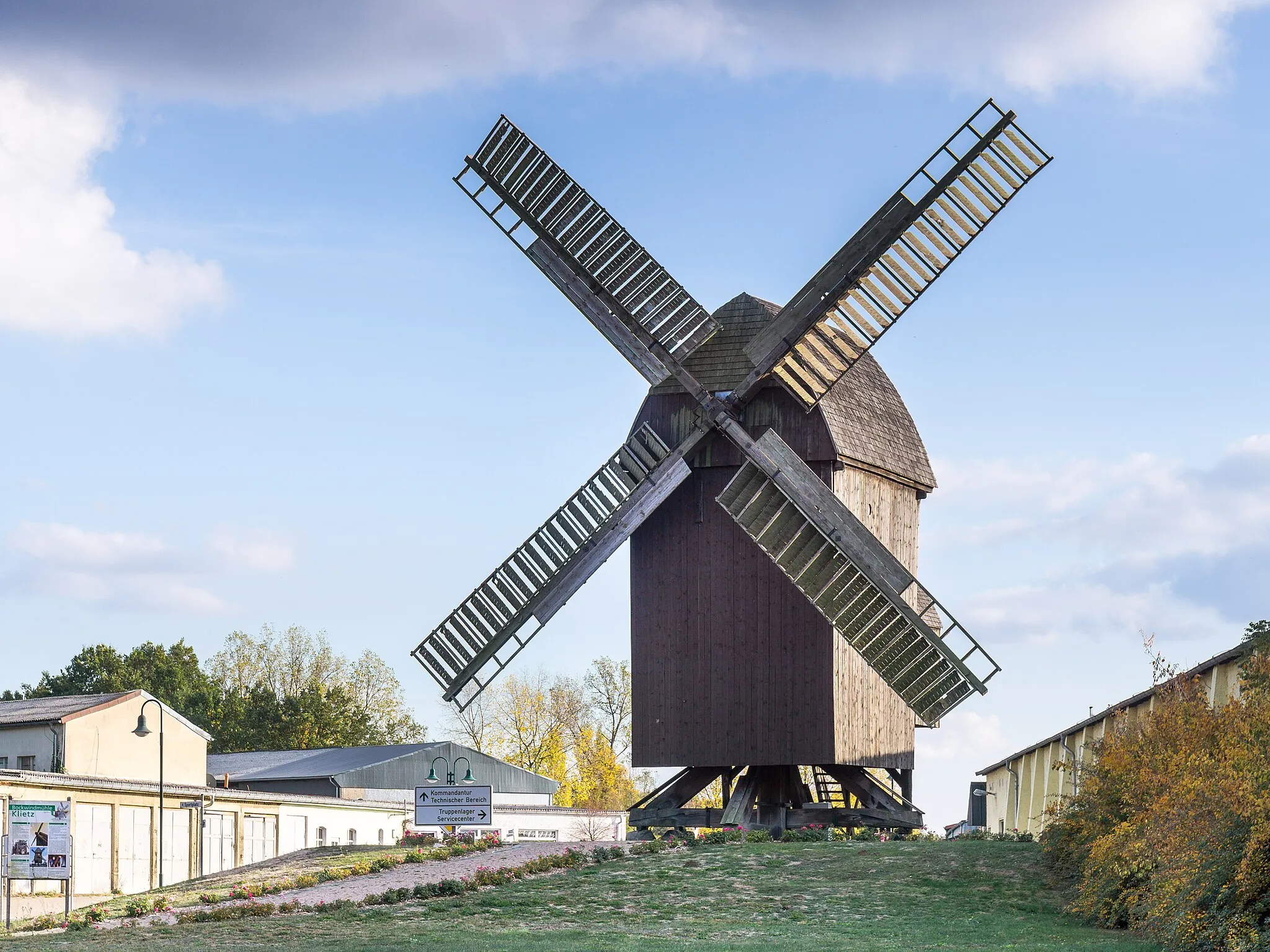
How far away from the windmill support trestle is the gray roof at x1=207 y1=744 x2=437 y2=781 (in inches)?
1114

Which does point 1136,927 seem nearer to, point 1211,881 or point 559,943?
point 1211,881

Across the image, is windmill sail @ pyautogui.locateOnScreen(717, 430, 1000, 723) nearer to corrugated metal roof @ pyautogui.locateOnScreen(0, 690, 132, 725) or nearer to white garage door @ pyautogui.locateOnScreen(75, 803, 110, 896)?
white garage door @ pyautogui.locateOnScreen(75, 803, 110, 896)

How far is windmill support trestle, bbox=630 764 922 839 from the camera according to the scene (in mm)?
23875

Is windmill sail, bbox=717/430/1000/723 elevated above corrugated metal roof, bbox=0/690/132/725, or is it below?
above

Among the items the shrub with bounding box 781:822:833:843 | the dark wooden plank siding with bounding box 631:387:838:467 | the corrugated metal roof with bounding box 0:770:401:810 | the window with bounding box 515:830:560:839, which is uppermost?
the dark wooden plank siding with bounding box 631:387:838:467

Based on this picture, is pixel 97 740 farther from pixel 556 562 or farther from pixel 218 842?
pixel 556 562

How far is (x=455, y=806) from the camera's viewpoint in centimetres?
2494

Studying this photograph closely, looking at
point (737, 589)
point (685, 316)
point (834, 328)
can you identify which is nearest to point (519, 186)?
point (685, 316)

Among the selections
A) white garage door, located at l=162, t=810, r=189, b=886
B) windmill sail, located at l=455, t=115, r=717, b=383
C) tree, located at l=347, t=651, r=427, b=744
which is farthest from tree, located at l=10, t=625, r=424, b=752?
windmill sail, located at l=455, t=115, r=717, b=383

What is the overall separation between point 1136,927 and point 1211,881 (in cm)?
291

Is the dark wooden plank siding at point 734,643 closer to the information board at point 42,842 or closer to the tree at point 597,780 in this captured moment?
the information board at point 42,842

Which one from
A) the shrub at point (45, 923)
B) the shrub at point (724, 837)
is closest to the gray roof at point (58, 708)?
the shrub at point (45, 923)

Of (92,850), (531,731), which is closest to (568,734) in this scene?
(531,731)

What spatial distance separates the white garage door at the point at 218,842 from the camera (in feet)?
129
